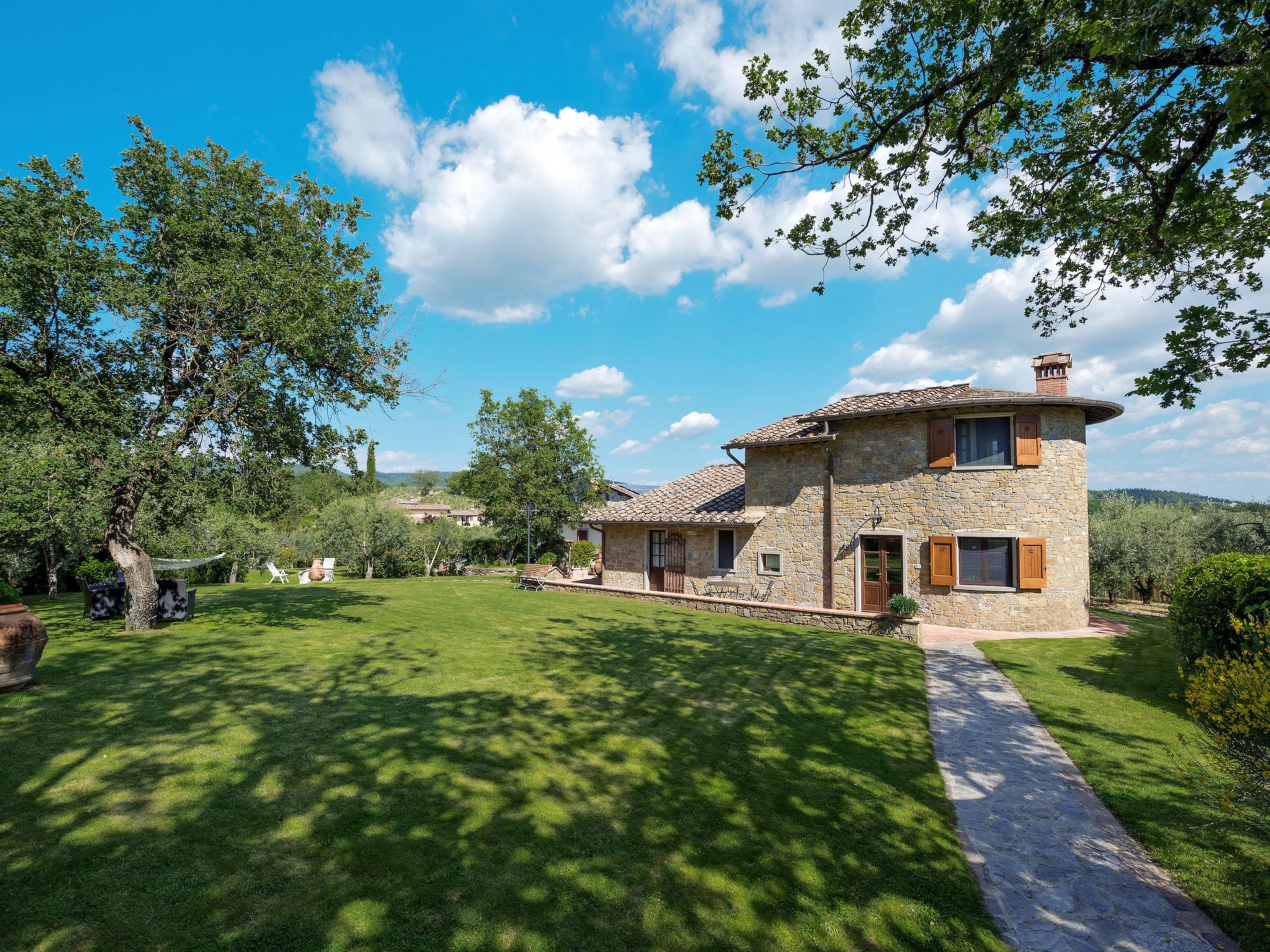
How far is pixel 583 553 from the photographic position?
27250 millimetres

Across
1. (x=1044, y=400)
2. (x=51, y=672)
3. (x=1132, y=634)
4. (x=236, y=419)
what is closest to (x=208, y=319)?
(x=236, y=419)

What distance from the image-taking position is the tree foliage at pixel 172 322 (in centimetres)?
848

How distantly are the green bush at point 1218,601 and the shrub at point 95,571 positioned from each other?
2202 centimetres

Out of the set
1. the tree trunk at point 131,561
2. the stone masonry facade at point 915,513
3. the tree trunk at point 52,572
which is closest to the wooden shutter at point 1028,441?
the stone masonry facade at point 915,513

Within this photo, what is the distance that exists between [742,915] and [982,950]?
1.47m

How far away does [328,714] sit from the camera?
20.6ft

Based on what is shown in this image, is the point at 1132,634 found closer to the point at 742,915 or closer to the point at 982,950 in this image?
the point at 982,950

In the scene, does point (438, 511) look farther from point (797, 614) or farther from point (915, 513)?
point (915, 513)

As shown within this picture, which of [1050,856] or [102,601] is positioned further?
[102,601]

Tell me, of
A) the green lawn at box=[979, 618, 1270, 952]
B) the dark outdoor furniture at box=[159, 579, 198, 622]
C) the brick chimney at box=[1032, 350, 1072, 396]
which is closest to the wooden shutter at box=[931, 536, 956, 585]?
the green lawn at box=[979, 618, 1270, 952]

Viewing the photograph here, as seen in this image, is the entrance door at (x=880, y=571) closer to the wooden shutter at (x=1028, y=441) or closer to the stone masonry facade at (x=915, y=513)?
the stone masonry facade at (x=915, y=513)

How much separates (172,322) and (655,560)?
1550cm

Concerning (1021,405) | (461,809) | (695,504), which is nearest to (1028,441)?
(1021,405)

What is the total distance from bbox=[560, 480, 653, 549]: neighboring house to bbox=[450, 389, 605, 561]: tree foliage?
→ 1599 millimetres
